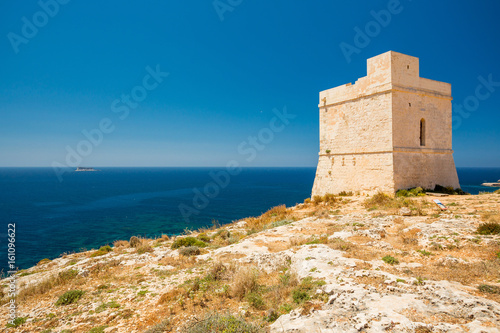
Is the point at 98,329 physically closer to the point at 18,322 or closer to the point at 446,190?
the point at 18,322

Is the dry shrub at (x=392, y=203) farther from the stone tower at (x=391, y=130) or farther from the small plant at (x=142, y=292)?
the small plant at (x=142, y=292)

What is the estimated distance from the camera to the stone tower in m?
15.4

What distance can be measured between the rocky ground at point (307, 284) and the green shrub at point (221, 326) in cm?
20

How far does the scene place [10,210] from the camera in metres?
44.7

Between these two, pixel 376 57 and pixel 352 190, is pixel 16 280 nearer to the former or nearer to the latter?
pixel 352 190

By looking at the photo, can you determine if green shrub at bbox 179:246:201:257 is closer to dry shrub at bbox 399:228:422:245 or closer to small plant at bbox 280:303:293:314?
small plant at bbox 280:303:293:314

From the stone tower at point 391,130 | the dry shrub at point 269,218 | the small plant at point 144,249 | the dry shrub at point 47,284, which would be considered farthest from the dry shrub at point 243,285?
the stone tower at point 391,130

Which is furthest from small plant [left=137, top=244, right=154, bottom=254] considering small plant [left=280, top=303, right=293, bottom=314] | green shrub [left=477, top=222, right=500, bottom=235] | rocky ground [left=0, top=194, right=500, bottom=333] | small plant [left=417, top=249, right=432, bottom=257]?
green shrub [left=477, top=222, right=500, bottom=235]

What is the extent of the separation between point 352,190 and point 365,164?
2.02 metres

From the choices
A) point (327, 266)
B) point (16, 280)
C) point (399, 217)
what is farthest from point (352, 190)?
point (16, 280)

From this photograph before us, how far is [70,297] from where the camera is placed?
21.4 feet

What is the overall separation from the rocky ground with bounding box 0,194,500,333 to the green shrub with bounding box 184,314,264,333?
198 millimetres

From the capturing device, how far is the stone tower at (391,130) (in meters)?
15.4

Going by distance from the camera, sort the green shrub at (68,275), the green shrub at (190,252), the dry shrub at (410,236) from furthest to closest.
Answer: the green shrub at (190,252), the green shrub at (68,275), the dry shrub at (410,236)
